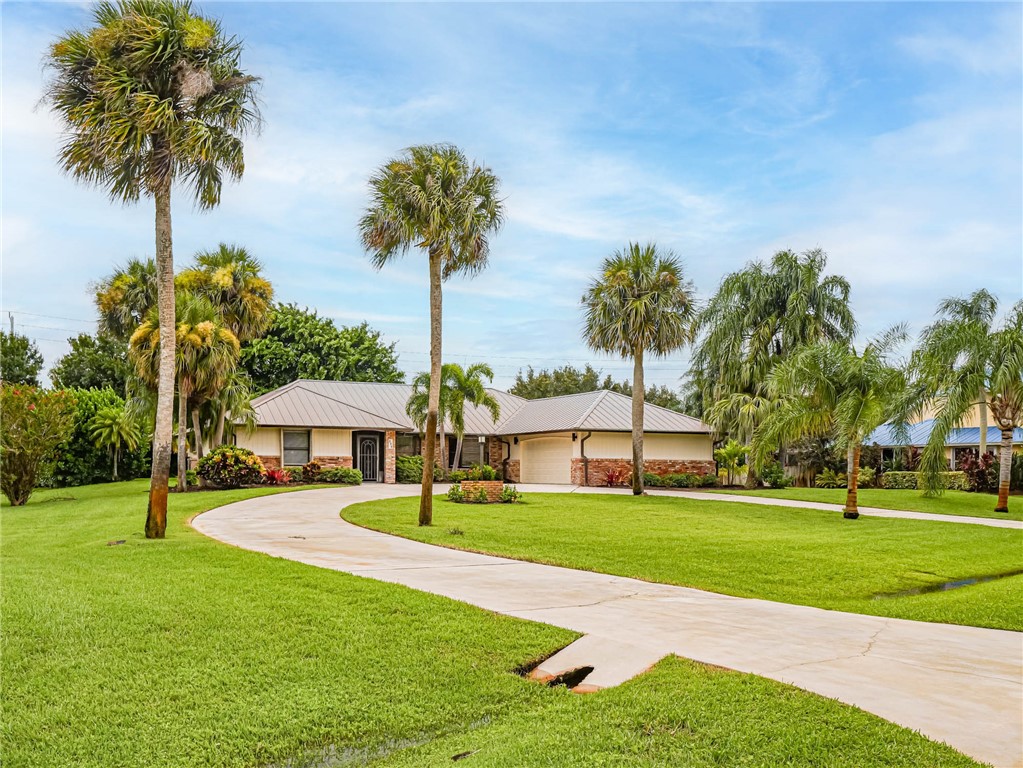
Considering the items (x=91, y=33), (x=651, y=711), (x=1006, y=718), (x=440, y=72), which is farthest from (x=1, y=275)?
(x=1006, y=718)

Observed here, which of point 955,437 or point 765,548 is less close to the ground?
point 955,437

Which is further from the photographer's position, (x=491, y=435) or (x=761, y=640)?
(x=491, y=435)

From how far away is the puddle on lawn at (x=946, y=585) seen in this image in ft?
34.8

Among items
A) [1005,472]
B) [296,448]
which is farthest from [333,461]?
[1005,472]

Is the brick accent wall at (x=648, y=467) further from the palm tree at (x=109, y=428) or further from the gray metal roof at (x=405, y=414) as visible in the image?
the palm tree at (x=109, y=428)

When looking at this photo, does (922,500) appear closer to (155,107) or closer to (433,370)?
(433,370)

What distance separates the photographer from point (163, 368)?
12.8m

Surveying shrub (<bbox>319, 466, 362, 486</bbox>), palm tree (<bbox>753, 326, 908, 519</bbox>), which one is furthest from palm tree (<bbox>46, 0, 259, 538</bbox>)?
shrub (<bbox>319, 466, 362, 486</bbox>)

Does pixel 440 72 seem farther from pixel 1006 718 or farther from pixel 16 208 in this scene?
pixel 1006 718

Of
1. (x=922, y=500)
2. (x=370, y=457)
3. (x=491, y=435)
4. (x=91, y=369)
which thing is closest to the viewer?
(x=922, y=500)

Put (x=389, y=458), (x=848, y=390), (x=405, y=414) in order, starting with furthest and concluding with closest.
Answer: (x=405, y=414)
(x=389, y=458)
(x=848, y=390)

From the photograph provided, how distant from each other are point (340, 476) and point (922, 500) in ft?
66.6

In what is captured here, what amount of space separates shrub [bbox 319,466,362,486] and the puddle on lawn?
23039mm

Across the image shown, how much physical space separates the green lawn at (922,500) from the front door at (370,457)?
15.1 metres
